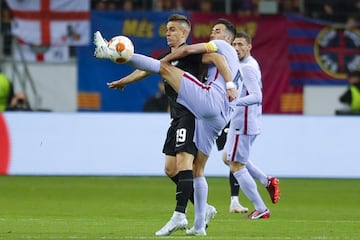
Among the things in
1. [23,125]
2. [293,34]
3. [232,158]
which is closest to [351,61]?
[293,34]

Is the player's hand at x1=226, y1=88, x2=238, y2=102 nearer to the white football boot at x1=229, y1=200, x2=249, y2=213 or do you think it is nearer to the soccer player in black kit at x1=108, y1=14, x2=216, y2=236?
the soccer player in black kit at x1=108, y1=14, x2=216, y2=236

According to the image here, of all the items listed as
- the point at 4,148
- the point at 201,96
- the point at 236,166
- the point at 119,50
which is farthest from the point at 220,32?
the point at 4,148

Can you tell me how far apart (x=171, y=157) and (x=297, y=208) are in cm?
406

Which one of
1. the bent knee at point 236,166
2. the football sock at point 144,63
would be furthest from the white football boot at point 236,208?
the football sock at point 144,63

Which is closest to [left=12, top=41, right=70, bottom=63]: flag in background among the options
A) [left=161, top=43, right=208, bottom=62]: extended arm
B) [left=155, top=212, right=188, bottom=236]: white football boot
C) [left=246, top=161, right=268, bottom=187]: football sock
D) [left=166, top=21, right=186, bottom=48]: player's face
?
[left=246, top=161, right=268, bottom=187]: football sock

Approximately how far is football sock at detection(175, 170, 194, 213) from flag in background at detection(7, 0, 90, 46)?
14.5m

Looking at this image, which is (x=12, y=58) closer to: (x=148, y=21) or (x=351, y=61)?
(x=148, y=21)

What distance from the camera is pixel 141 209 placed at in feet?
51.3

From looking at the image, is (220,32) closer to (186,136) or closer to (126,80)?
(126,80)

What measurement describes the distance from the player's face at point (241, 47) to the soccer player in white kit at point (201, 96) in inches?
109

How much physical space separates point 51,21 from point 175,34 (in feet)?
46.1

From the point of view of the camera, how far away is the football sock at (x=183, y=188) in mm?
11570

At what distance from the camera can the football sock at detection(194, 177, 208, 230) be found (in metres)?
11.6

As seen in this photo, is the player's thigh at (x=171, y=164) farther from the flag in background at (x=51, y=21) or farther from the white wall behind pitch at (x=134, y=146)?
the flag in background at (x=51, y=21)
